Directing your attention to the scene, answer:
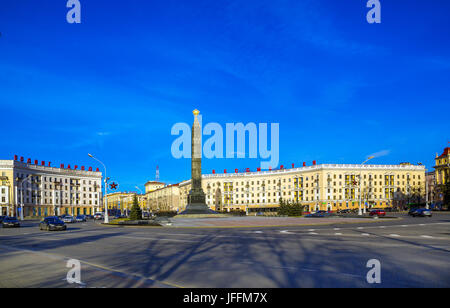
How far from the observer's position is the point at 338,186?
125m

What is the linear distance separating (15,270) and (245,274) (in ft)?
24.3

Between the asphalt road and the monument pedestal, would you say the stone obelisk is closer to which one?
the monument pedestal

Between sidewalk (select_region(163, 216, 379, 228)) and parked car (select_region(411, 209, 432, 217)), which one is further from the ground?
sidewalk (select_region(163, 216, 379, 228))

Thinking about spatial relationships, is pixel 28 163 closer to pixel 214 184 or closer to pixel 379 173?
pixel 214 184

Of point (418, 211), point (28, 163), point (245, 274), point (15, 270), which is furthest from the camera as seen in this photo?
point (28, 163)

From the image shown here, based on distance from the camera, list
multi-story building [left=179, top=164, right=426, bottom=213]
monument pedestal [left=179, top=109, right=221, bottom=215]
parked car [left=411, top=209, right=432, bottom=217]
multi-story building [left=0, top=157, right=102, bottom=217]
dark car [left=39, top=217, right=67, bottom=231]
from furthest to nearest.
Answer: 1. multi-story building [left=179, top=164, right=426, bottom=213]
2. multi-story building [left=0, top=157, right=102, bottom=217]
3. monument pedestal [left=179, top=109, right=221, bottom=215]
4. parked car [left=411, top=209, right=432, bottom=217]
5. dark car [left=39, top=217, right=67, bottom=231]

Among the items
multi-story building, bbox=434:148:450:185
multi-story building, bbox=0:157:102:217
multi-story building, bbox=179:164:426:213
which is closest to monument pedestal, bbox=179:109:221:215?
multi-story building, bbox=179:164:426:213

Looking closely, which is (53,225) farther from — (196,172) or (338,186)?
(338,186)

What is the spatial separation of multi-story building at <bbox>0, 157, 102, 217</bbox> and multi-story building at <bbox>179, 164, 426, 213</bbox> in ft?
203

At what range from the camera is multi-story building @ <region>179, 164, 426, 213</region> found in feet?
407

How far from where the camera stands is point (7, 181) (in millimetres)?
112125
